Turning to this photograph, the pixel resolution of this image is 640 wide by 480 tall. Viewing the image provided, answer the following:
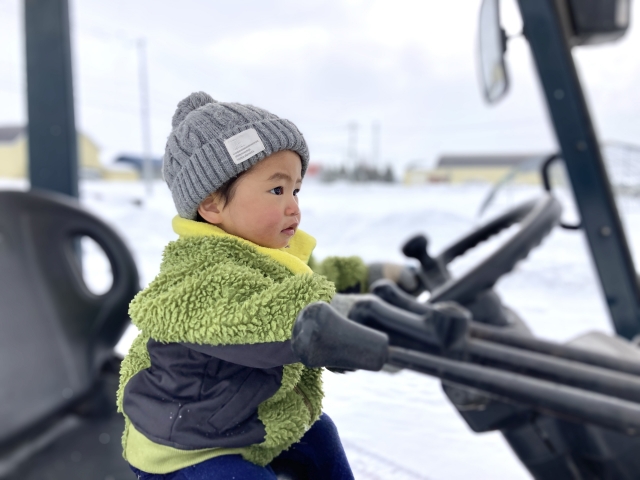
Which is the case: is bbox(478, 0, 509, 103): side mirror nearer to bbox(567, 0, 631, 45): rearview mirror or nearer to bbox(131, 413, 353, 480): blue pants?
bbox(567, 0, 631, 45): rearview mirror

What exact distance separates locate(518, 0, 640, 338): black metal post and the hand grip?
1128 mm

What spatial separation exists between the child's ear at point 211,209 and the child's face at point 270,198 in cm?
1

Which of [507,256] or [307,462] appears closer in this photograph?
[307,462]

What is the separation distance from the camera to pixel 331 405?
0.53 metres

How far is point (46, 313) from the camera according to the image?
46.0 inches

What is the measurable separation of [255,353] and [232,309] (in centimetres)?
4

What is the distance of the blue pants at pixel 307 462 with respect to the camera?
1.70 ft

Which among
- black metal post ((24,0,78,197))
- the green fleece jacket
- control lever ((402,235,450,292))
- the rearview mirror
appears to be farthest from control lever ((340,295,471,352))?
black metal post ((24,0,78,197))

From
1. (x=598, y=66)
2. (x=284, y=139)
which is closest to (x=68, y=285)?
(x=284, y=139)

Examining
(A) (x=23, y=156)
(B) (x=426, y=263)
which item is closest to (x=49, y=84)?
(A) (x=23, y=156)

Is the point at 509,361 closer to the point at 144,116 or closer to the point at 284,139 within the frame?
the point at 284,139

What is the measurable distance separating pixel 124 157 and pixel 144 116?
0.12m

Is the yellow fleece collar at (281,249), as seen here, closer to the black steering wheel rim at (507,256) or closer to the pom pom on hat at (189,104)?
the pom pom on hat at (189,104)

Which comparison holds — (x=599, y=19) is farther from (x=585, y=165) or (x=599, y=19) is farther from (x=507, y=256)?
(x=507, y=256)
